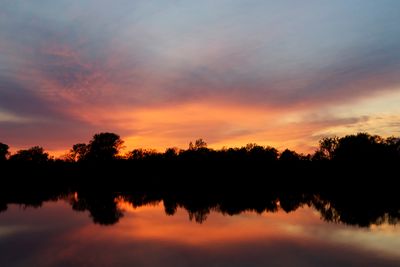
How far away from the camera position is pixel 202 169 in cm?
10788

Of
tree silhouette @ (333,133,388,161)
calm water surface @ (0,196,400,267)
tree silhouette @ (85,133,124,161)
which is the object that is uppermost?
tree silhouette @ (85,133,124,161)

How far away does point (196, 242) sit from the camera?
87.6 ft

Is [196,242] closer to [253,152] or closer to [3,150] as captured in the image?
[253,152]

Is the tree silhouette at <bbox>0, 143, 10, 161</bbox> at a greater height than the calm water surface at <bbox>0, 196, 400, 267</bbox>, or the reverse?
the tree silhouette at <bbox>0, 143, 10, 161</bbox>

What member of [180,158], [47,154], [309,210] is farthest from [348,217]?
[47,154]

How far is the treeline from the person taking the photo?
96562 mm

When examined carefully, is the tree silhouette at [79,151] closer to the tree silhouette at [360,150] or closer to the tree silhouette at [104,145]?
the tree silhouette at [104,145]

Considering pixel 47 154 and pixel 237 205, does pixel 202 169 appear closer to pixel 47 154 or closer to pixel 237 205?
pixel 237 205

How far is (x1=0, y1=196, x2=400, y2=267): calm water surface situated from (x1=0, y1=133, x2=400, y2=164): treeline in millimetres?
64419

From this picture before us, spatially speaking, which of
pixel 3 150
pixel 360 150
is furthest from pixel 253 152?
pixel 3 150

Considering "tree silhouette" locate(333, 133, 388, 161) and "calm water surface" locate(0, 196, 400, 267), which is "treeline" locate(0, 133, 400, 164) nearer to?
"tree silhouette" locate(333, 133, 388, 161)

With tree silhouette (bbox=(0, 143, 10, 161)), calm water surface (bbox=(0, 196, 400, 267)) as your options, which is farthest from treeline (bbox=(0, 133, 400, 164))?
calm water surface (bbox=(0, 196, 400, 267))

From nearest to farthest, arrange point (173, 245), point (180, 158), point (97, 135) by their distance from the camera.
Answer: point (173, 245), point (180, 158), point (97, 135)

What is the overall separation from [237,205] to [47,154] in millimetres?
157242
